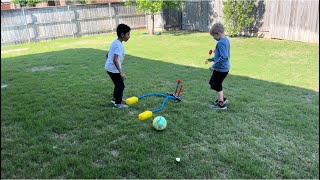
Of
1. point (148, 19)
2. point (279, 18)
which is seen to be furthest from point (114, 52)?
point (148, 19)

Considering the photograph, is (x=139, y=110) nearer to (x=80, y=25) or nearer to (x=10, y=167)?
(x=10, y=167)

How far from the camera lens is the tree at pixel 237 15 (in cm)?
1275

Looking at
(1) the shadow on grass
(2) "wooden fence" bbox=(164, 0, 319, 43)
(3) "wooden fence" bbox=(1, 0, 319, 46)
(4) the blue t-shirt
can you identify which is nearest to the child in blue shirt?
(4) the blue t-shirt

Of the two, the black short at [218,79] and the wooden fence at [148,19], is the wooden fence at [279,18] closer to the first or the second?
the wooden fence at [148,19]

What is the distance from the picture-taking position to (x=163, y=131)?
3.82 m

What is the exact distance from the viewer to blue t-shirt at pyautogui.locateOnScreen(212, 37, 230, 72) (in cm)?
434

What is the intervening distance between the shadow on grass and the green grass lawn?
0.5 inches

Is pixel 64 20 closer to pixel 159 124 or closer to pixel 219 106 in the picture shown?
pixel 219 106

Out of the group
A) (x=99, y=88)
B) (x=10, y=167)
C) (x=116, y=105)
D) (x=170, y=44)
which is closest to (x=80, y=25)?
(x=170, y=44)

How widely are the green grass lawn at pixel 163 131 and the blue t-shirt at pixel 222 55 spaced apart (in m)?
0.68

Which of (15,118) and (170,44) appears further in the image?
(170,44)

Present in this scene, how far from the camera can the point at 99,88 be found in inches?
229

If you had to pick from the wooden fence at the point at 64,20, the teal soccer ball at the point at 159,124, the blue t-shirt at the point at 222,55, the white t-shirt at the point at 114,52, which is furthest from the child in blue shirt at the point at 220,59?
the wooden fence at the point at 64,20

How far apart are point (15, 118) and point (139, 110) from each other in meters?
1.78
